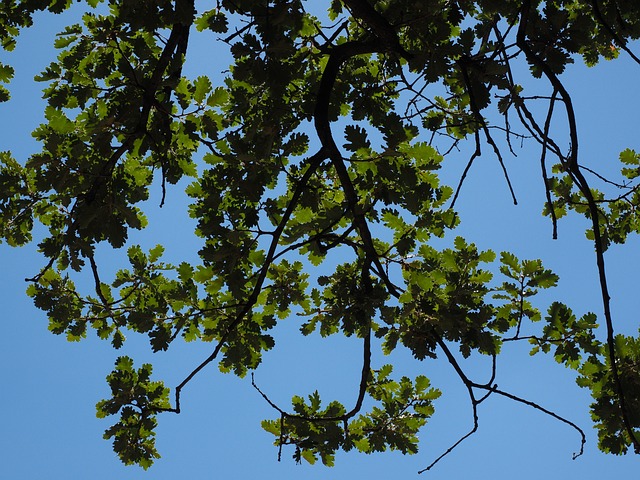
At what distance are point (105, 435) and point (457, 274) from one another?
8.56ft

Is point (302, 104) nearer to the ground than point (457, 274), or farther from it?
farther from it

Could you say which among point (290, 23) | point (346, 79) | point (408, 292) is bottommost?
point (408, 292)

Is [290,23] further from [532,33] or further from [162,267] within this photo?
[162,267]

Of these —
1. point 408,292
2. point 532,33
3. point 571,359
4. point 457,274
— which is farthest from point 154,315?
point 532,33

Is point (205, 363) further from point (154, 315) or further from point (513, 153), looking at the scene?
point (513, 153)

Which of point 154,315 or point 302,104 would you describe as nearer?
point 154,315

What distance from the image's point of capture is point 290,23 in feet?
13.6

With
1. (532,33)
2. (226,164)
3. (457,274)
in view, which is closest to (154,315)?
(226,164)

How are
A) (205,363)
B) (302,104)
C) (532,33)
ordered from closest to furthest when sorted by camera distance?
(205,363) < (532,33) < (302,104)

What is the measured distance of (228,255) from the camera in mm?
4492

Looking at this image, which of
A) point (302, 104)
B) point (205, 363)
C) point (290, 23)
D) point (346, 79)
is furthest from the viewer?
point (346, 79)

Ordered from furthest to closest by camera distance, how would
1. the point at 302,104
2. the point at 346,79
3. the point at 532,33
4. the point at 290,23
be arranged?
the point at 346,79
the point at 302,104
the point at 532,33
the point at 290,23

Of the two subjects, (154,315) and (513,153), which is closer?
(513,153)

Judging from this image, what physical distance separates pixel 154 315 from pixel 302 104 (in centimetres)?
191
